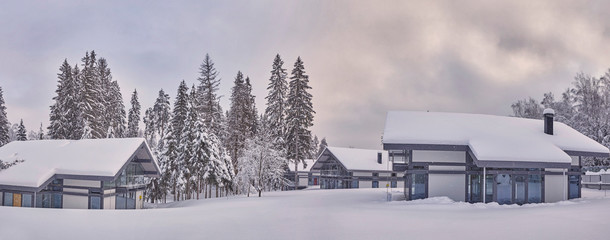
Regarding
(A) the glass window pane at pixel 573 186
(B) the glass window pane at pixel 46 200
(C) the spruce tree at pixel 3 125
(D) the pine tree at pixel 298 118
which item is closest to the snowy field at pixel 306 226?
(B) the glass window pane at pixel 46 200

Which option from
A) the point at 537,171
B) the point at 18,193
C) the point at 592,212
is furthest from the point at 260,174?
the point at 592,212

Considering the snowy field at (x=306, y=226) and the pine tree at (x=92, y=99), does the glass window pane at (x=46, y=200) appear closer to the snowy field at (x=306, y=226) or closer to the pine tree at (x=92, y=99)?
the snowy field at (x=306, y=226)

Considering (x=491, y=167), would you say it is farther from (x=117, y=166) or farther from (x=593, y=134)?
(x=593, y=134)

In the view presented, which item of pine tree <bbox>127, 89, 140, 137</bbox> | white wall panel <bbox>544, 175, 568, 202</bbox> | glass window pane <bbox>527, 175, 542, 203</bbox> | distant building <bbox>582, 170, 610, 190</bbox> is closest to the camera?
glass window pane <bbox>527, 175, 542, 203</bbox>

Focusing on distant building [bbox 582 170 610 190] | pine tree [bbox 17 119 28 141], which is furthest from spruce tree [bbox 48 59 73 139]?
distant building [bbox 582 170 610 190]

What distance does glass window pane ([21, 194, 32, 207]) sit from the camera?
2998 centimetres

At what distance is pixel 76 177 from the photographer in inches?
1163

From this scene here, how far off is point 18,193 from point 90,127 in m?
22.7

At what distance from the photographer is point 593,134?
172ft

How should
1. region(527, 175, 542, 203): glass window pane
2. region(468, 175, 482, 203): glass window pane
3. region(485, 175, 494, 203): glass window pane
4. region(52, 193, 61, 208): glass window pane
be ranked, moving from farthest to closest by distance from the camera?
region(52, 193, 61, 208): glass window pane < region(527, 175, 542, 203): glass window pane < region(468, 175, 482, 203): glass window pane < region(485, 175, 494, 203): glass window pane

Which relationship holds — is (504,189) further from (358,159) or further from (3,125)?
(3,125)

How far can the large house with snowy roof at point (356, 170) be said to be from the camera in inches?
2302

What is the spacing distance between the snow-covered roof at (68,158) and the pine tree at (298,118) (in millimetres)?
21669

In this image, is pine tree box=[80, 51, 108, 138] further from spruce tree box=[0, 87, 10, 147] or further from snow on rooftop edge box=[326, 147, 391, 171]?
snow on rooftop edge box=[326, 147, 391, 171]
